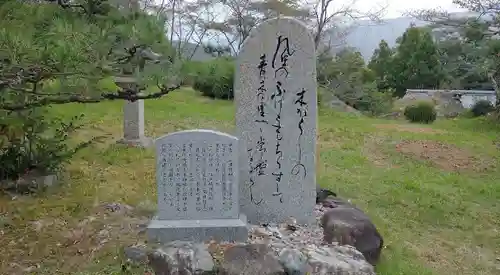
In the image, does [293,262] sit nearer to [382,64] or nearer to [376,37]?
[382,64]

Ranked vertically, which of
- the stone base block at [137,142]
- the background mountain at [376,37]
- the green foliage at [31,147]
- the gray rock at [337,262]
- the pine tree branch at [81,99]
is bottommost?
the gray rock at [337,262]

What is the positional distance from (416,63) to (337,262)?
854 inches

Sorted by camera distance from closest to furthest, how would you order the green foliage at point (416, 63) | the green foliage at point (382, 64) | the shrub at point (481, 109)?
the shrub at point (481, 109) → the green foliage at point (416, 63) → the green foliage at point (382, 64)

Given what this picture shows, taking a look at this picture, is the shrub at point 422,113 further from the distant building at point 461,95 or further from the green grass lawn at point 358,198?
the distant building at point 461,95

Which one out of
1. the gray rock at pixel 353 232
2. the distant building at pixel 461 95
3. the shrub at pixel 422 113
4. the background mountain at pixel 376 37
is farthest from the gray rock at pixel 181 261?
the background mountain at pixel 376 37

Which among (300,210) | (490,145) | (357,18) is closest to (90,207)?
(300,210)

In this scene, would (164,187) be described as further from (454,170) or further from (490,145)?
(490,145)

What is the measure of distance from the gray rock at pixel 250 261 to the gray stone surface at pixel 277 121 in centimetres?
81

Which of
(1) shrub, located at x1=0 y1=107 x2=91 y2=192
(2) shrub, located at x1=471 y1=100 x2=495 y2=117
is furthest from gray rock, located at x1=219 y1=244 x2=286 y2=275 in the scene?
(2) shrub, located at x1=471 y1=100 x2=495 y2=117

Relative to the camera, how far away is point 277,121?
14.0 feet

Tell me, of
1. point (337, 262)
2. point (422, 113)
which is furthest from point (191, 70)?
point (422, 113)

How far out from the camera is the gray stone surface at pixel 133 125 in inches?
295

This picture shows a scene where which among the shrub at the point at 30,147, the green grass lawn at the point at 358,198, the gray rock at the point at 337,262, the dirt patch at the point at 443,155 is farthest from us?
the dirt patch at the point at 443,155

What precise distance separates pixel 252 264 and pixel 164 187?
958mm
